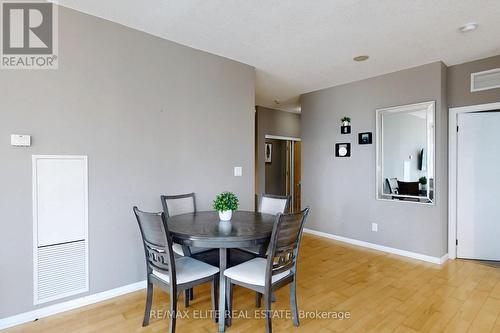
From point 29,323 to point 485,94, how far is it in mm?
5476

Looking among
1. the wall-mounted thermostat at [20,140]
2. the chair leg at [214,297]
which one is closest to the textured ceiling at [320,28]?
the wall-mounted thermostat at [20,140]

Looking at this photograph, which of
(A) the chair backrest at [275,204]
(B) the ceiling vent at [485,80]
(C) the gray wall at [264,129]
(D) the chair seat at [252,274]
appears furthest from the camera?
(C) the gray wall at [264,129]

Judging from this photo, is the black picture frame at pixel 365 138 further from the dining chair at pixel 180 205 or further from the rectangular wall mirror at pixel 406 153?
the dining chair at pixel 180 205

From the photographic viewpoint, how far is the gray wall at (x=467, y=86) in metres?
3.48

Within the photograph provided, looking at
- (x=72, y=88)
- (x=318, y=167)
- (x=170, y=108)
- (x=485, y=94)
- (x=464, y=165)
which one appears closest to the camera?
(x=72, y=88)

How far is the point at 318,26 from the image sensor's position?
2744 mm

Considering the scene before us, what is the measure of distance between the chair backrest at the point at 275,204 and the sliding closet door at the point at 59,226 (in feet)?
5.99

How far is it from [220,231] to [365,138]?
3.19 metres

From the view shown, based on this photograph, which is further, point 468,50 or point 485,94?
point 485,94

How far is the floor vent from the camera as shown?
7.57 ft

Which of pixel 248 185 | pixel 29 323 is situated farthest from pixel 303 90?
pixel 29 323

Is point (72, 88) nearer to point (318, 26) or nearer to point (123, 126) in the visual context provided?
point (123, 126)

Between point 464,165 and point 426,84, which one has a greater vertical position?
point 426,84

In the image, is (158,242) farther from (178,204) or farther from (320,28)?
(320,28)
